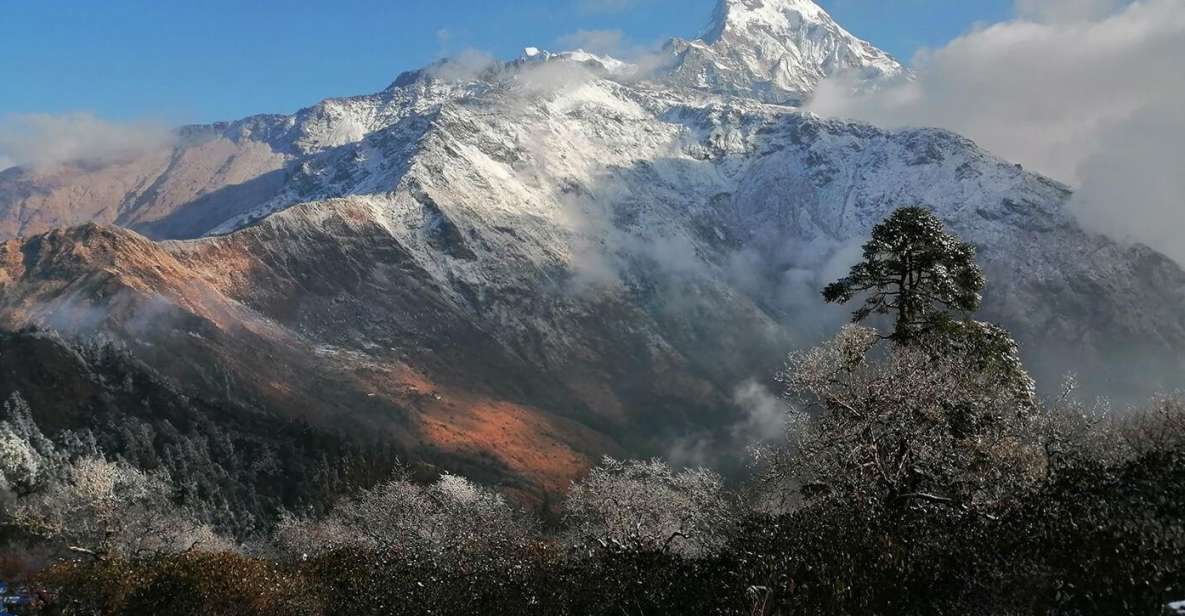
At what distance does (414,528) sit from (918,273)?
54.4 meters

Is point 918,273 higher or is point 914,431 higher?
point 918,273

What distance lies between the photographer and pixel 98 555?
4800 centimetres

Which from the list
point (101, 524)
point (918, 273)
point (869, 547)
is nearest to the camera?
point (869, 547)

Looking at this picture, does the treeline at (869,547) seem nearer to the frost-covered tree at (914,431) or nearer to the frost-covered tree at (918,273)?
the frost-covered tree at (914,431)

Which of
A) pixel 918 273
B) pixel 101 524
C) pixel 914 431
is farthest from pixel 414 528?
pixel 914 431

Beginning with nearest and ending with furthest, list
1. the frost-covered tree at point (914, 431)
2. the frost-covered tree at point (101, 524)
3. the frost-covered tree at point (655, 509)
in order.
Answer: the frost-covered tree at point (914, 431)
the frost-covered tree at point (655, 509)
the frost-covered tree at point (101, 524)

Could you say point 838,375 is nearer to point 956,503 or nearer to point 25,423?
point 956,503

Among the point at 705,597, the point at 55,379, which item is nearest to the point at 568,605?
the point at 705,597

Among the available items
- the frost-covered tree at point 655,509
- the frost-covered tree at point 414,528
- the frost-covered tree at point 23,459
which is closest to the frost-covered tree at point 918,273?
the frost-covered tree at point 655,509

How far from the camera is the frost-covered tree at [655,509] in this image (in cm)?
4478

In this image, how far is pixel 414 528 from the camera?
244ft

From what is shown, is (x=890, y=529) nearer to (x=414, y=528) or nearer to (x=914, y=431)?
(x=914, y=431)

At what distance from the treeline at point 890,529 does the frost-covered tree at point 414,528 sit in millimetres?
8555

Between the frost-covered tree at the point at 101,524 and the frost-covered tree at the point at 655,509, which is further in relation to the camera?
the frost-covered tree at the point at 101,524
